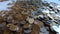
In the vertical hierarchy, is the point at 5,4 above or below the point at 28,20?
above

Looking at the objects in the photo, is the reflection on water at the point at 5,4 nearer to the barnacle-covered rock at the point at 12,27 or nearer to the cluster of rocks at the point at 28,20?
the cluster of rocks at the point at 28,20

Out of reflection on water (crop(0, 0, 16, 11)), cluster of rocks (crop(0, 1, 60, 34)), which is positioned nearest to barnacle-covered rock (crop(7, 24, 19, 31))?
cluster of rocks (crop(0, 1, 60, 34))

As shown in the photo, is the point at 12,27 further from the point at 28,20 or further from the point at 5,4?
the point at 5,4

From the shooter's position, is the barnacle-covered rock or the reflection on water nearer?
the barnacle-covered rock

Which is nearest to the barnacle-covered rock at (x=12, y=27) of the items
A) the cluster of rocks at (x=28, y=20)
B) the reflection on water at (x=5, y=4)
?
the cluster of rocks at (x=28, y=20)

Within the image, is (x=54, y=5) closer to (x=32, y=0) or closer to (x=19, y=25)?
(x=32, y=0)

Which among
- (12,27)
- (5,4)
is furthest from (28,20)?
(5,4)

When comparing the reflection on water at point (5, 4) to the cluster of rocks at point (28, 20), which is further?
the reflection on water at point (5, 4)

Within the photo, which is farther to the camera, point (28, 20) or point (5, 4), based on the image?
point (5, 4)

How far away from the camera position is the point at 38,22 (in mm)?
986

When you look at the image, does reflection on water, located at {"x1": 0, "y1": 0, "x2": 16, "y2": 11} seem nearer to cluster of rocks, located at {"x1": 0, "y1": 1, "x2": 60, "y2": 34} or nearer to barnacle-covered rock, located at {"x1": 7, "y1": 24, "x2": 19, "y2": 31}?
cluster of rocks, located at {"x1": 0, "y1": 1, "x2": 60, "y2": 34}

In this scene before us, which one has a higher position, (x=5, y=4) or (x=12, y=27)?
(x=5, y=4)

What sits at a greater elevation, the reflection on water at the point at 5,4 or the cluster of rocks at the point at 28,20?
the reflection on water at the point at 5,4

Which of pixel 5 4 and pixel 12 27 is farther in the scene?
pixel 5 4
